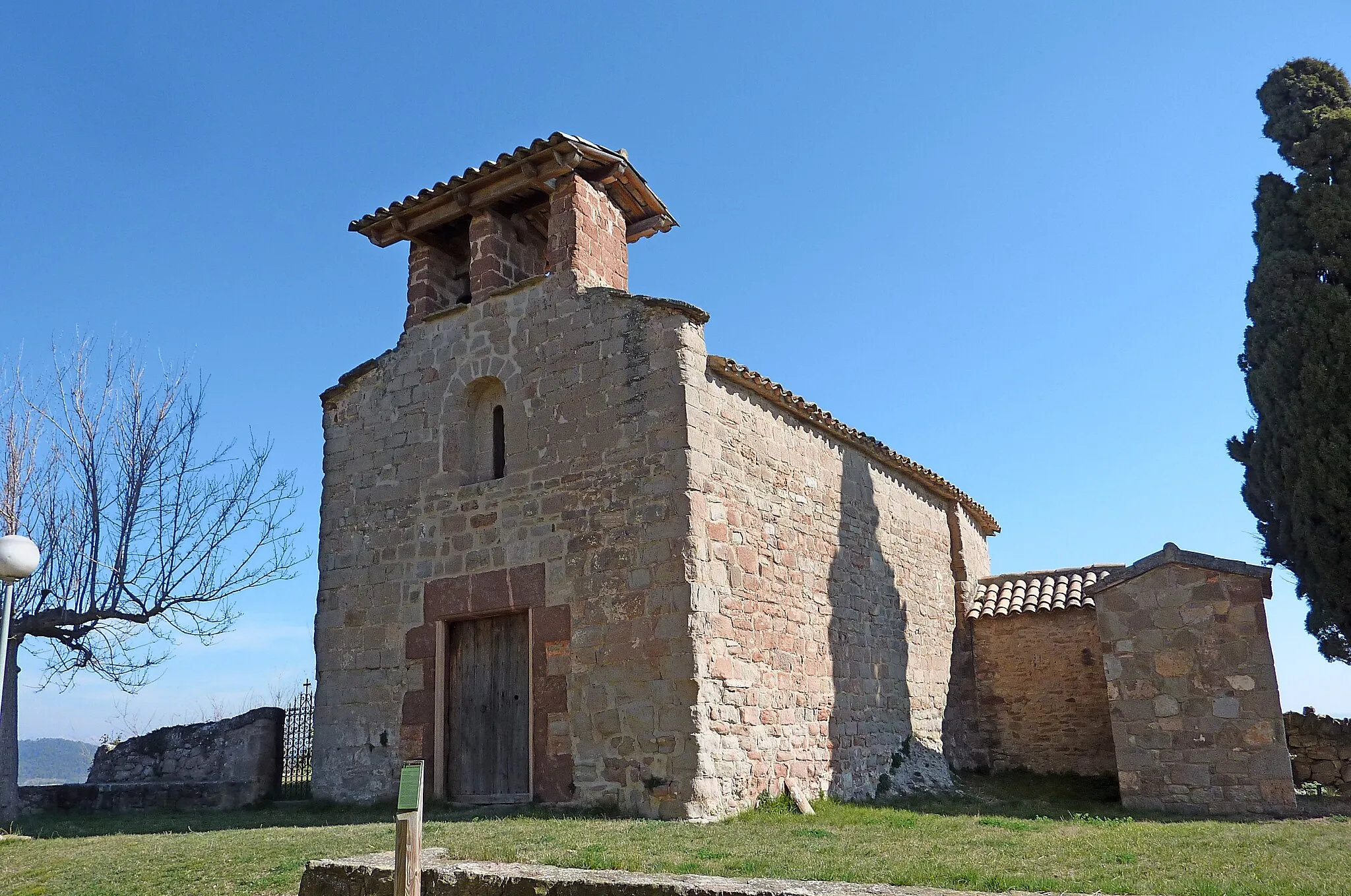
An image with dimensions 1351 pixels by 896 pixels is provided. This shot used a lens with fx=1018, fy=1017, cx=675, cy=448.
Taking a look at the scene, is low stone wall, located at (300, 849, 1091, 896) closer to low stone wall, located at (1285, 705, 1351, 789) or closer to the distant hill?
low stone wall, located at (1285, 705, 1351, 789)

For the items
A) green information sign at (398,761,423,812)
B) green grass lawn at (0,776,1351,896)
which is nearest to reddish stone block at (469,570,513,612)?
green grass lawn at (0,776,1351,896)

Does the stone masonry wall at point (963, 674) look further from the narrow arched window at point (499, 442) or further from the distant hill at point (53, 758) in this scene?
the distant hill at point (53, 758)

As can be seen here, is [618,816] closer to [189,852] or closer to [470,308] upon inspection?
[189,852]

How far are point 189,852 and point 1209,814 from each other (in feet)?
30.3

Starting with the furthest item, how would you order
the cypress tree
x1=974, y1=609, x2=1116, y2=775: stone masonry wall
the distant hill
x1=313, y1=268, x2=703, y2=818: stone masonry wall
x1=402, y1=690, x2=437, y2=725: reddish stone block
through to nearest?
the distant hill → x1=974, y1=609, x2=1116, y2=775: stone masonry wall → the cypress tree → x1=402, y1=690, x2=437, y2=725: reddish stone block → x1=313, y1=268, x2=703, y2=818: stone masonry wall

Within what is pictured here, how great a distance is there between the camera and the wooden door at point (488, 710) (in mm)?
10219

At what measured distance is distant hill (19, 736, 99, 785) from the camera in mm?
55062

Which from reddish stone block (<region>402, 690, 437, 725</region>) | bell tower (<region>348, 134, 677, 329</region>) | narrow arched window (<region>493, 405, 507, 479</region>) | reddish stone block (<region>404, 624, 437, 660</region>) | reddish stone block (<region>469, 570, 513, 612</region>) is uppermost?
bell tower (<region>348, 134, 677, 329</region>)

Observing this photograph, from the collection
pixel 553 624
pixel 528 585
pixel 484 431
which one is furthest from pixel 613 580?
pixel 484 431

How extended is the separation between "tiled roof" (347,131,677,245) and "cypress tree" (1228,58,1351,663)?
7.55 meters

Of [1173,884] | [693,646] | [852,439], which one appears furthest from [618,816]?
[852,439]

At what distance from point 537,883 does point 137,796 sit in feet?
30.2

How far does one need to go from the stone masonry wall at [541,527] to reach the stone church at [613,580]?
27 millimetres

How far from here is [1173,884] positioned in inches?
212
